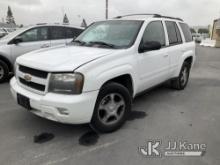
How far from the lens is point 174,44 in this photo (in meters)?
5.03

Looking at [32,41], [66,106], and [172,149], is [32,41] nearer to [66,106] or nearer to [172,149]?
[66,106]

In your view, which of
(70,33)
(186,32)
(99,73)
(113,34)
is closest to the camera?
(99,73)

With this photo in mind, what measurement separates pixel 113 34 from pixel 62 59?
1.35m

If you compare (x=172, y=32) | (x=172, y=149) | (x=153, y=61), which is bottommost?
(x=172, y=149)

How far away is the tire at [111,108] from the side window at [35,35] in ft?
14.4

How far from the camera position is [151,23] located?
429 centimetres

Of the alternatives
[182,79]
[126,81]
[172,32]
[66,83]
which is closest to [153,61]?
[126,81]

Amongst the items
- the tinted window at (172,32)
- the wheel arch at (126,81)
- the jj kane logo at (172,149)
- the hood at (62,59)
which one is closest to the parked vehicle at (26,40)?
the hood at (62,59)

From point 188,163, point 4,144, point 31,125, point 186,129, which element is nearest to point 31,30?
point 31,125

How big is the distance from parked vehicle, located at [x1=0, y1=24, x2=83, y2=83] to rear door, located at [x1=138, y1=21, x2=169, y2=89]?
3.78 meters

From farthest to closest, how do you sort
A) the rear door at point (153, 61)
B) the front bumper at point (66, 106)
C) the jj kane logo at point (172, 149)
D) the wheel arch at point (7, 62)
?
the wheel arch at point (7, 62), the rear door at point (153, 61), the jj kane logo at point (172, 149), the front bumper at point (66, 106)

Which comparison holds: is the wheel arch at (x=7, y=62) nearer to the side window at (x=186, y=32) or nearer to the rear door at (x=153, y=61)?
the rear door at (x=153, y=61)

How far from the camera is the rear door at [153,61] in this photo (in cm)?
395

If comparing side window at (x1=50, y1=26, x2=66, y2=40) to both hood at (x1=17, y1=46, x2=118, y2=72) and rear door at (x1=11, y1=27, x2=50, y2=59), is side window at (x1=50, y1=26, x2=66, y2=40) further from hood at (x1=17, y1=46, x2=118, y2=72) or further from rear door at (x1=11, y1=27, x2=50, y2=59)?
hood at (x1=17, y1=46, x2=118, y2=72)
